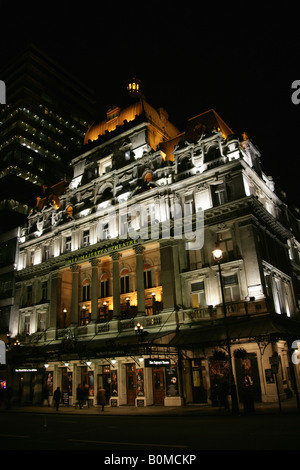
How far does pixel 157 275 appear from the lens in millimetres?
37562

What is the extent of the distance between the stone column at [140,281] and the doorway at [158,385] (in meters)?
5.28

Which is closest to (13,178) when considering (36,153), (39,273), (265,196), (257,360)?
(36,153)

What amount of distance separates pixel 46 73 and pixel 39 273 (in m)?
68.6

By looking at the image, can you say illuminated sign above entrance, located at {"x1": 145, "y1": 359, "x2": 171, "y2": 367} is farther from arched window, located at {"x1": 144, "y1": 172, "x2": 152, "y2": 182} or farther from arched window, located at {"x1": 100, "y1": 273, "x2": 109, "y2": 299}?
arched window, located at {"x1": 144, "y1": 172, "x2": 152, "y2": 182}

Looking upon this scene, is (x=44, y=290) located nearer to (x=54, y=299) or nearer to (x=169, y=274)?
(x=54, y=299)

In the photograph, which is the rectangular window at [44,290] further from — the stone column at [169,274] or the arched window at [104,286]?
the stone column at [169,274]

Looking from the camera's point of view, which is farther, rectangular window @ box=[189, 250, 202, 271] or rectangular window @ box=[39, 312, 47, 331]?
rectangular window @ box=[39, 312, 47, 331]

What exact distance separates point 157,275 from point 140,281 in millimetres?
2779

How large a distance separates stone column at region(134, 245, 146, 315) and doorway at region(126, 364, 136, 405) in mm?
4932

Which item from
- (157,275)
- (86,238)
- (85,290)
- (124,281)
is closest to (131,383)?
(157,275)

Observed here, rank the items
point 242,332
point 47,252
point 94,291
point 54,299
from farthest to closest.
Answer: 1. point 47,252
2. point 54,299
3. point 94,291
4. point 242,332

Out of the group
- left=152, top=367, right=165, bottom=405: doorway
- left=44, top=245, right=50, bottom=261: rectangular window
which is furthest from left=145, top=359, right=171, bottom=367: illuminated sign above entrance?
left=44, top=245, right=50, bottom=261: rectangular window

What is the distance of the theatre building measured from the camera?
94.2 ft
